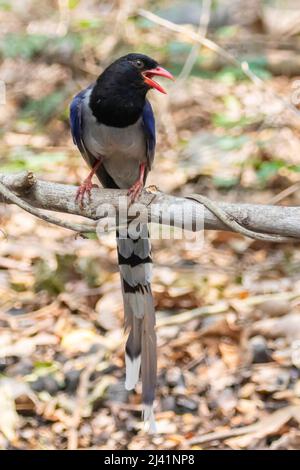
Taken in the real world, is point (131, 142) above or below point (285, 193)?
above

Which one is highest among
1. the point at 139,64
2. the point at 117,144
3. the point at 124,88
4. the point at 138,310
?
the point at 139,64

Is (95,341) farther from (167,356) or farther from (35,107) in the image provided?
(35,107)

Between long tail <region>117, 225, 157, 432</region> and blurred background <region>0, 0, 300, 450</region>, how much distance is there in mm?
599

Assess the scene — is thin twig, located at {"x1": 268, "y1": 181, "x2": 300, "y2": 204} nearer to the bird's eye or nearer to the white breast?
the white breast

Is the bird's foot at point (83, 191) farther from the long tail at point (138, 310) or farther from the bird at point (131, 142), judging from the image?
the long tail at point (138, 310)

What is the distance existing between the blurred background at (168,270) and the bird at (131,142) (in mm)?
621

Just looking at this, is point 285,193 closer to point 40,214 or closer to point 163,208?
point 163,208

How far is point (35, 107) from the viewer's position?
8508 mm

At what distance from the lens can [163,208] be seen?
3529 mm

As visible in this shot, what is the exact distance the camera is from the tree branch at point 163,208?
3.36 m

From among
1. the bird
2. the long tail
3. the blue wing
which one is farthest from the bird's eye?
the long tail

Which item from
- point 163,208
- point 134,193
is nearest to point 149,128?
point 134,193

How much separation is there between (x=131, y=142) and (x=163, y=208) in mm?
836
